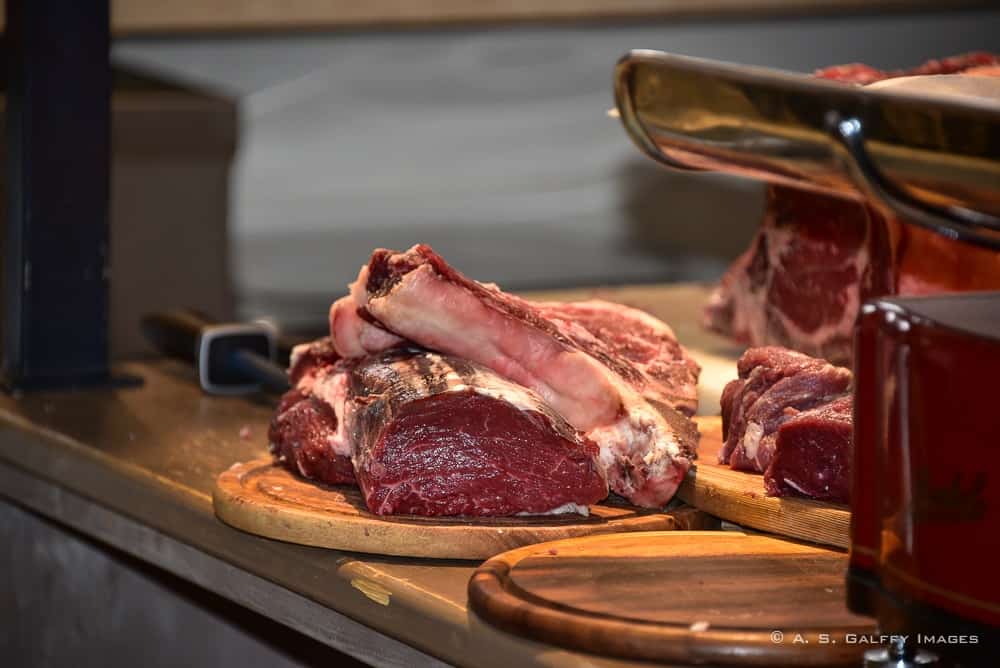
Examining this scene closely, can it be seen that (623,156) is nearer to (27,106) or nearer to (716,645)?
(27,106)

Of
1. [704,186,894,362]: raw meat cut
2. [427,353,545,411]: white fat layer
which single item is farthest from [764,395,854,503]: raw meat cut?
[704,186,894,362]: raw meat cut

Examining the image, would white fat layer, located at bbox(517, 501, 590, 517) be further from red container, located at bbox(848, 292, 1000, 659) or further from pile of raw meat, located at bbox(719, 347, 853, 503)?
red container, located at bbox(848, 292, 1000, 659)

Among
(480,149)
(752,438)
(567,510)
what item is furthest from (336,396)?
(480,149)

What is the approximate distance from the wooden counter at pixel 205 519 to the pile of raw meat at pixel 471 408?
9 cm

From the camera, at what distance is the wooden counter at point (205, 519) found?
3.99 feet

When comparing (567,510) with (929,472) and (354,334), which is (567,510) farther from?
(929,472)

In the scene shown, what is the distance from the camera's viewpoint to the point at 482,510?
136 centimetres

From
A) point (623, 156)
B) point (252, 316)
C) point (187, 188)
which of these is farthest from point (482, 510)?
point (623, 156)

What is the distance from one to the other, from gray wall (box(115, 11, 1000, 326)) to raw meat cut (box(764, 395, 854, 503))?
3.17 metres

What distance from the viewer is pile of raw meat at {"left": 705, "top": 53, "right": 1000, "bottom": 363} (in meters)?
1.64

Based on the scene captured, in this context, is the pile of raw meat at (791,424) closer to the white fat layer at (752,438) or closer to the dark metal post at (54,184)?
the white fat layer at (752,438)

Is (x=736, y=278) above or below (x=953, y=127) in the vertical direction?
below

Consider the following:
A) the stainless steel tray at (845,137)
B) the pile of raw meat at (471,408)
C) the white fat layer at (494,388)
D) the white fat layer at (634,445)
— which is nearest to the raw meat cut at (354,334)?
the pile of raw meat at (471,408)

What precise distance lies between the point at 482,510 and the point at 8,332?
102cm
